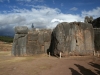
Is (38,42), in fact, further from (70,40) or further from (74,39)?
(74,39)

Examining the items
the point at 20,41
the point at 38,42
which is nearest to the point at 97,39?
the point at 38,42

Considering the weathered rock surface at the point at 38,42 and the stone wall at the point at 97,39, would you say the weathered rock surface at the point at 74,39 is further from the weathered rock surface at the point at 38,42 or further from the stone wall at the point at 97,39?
the weathered rock surface at the point at 38,42

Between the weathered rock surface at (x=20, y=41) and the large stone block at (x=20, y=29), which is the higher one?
the large stone block at (x=20, y=29)

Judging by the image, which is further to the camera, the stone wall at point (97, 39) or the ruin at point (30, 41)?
the ruin at point (30, 41)

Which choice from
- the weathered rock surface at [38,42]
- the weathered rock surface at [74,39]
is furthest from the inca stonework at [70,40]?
the weathered rock surface at [38,42]

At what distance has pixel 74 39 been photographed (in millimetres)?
22234

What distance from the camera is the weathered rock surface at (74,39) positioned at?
21.8 meters

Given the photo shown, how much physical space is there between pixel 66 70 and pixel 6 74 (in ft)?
18.2

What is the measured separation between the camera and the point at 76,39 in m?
22.3

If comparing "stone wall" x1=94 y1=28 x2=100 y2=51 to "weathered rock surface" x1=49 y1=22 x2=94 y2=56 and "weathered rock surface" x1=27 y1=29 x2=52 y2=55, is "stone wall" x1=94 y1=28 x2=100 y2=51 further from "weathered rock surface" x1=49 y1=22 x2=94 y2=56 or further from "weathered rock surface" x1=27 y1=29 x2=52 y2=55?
"weathered rock surface" x1=27 y1=29 x2=52 y2=55

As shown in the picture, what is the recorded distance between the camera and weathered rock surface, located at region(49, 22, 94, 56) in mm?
21797

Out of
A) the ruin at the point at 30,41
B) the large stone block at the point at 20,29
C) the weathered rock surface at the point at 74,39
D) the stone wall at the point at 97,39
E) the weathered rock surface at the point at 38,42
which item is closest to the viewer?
the weathered rock surface at the point at 74,39

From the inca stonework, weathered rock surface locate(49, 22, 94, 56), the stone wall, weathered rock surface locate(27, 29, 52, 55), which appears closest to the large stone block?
the inca stonework

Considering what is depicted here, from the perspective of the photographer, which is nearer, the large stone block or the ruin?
the ruin
